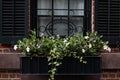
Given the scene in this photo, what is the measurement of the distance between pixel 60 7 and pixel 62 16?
0.49 feet

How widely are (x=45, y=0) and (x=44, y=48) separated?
0.93 metres

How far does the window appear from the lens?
23.5 feet

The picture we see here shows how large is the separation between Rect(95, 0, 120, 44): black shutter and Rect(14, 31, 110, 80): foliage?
29 centimetres

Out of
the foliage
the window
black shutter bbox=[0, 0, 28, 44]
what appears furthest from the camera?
the window

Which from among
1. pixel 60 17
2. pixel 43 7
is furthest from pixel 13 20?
pixel 60 17

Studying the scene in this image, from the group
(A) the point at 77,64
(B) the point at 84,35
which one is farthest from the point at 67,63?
(B) the point at 84,35

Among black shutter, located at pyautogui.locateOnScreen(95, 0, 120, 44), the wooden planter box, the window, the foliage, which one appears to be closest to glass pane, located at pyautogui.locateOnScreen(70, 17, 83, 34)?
the window

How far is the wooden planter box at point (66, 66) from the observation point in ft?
21.6

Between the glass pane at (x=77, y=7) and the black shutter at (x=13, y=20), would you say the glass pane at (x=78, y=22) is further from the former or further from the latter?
the black shutter at (x=13, y=20)

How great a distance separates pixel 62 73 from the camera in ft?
21.8

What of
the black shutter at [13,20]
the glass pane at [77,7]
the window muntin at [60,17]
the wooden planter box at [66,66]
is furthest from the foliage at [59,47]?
the glass pane at [77,7]

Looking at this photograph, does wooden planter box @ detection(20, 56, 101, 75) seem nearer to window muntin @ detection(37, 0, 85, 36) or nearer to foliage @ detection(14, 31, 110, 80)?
foliage @ detection(14, 31, 110, 80)

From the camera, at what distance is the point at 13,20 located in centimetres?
695

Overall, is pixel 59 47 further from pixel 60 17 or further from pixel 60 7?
pixel 60 7
